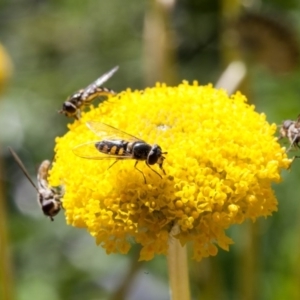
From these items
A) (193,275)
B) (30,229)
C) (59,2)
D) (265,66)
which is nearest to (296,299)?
(193,275)

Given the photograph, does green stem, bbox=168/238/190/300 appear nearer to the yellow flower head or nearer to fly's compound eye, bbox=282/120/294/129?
the yellow flower head

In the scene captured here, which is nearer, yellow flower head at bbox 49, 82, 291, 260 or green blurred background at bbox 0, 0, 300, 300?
yellow flower head at bbox 49, 82, 291, 260

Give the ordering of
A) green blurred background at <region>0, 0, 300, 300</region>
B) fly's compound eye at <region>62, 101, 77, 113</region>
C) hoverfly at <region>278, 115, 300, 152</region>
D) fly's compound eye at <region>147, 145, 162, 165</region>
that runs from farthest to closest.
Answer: green blurred background at <region>0, 0, 300, 300</region> < fly's compound eye at <region>62, 101, 77, 113</region> < hoverfly at <region>278, 115, 300, 152</region> < fly's compound eye at <region>147, 145, 162, 165</region>

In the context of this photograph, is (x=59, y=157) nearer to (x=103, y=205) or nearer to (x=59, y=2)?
(x=103, y=205)

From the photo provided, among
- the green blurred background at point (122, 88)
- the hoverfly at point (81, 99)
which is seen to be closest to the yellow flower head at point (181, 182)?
the hoverfly at point (81, 99)

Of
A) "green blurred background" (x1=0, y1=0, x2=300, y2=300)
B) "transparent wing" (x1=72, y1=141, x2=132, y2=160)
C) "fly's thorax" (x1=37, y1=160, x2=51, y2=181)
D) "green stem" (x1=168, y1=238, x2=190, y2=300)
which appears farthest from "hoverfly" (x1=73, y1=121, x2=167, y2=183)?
"green blurred background" (x1=0, y1=0, x2=300, y2=300)

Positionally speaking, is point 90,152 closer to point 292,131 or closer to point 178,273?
point 178,273
